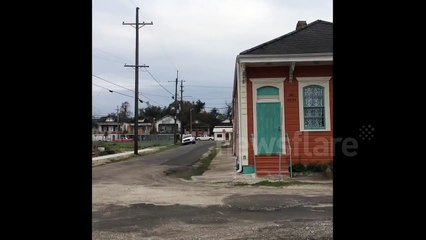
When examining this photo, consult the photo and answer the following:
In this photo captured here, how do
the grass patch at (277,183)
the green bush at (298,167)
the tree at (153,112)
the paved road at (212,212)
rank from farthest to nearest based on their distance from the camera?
1. the tree at (153,112)
2. the green bush at (298,167)
3. the grass patch at (277,183)
4. the paved road at (212,212)

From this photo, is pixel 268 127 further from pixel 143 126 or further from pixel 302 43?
pixel 143 126

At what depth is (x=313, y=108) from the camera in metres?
16.5

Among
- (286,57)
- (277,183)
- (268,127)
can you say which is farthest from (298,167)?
(286,57)

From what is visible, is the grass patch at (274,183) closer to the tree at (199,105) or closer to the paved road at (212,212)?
the paved road at (212,212)

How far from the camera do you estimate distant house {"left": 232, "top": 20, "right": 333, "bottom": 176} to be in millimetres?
16203

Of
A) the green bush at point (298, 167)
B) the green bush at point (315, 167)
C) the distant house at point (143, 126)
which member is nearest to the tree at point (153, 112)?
the distant house at point (143, 126)

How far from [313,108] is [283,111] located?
3.60 ft

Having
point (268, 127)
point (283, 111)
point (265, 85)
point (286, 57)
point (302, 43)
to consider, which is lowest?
point (268, 127)

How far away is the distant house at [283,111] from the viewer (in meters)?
16.2

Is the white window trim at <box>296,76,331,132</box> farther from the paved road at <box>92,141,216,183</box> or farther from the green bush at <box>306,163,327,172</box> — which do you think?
the paved road at <box>92,141,216,183</box>
